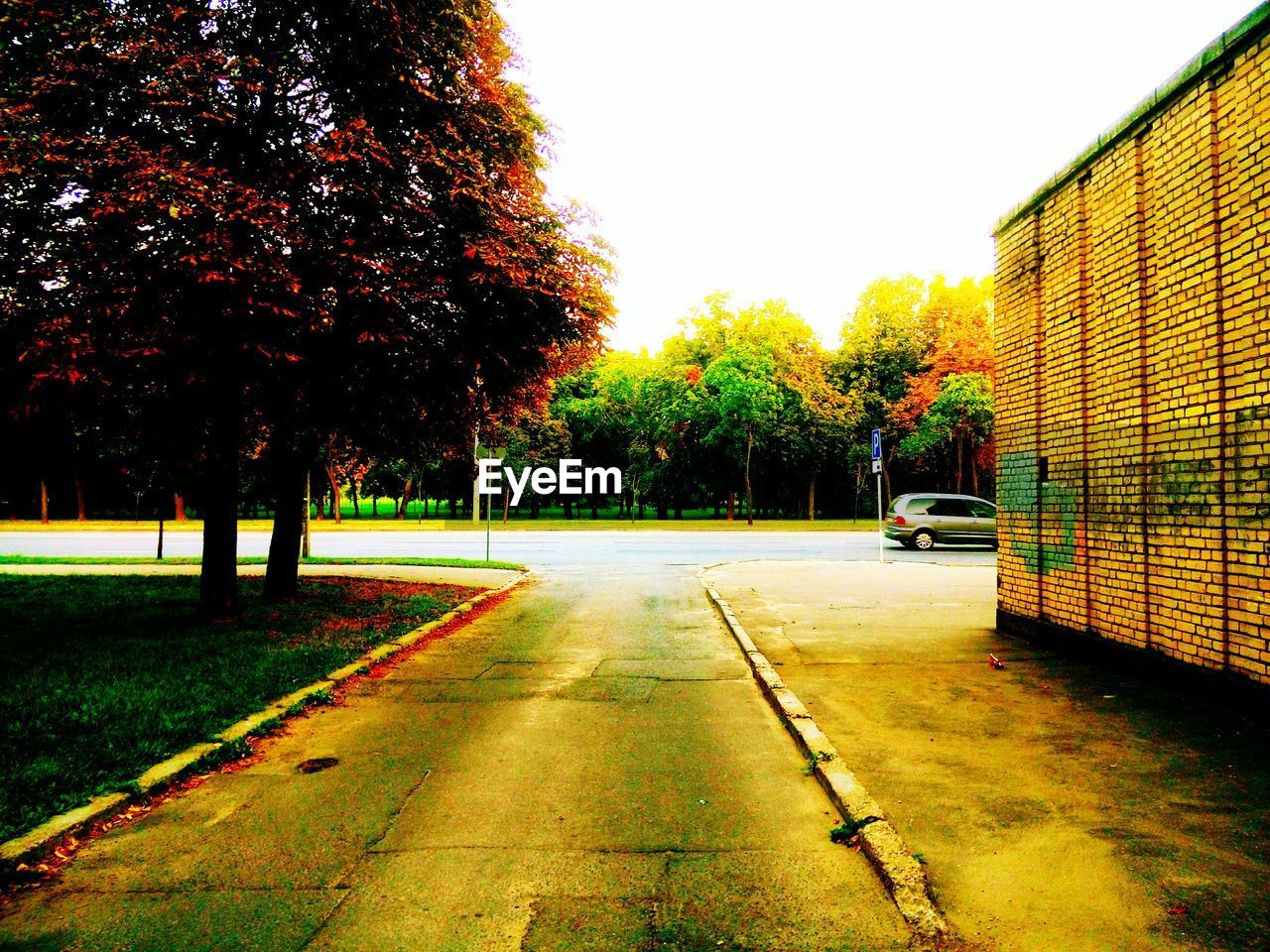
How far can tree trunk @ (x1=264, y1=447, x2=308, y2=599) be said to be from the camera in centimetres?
1188

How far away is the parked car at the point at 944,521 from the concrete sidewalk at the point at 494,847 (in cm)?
1930

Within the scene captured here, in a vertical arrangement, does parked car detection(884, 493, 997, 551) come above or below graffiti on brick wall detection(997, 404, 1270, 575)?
below

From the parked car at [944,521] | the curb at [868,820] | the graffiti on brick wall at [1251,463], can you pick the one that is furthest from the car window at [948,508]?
the graffiti on brick wall at [1251,463]

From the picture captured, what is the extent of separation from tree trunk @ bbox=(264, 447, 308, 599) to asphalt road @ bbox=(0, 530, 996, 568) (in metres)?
7.49

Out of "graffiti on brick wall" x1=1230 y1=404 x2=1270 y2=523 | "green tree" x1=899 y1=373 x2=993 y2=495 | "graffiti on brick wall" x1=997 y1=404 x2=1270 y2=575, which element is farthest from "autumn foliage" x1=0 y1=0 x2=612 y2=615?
"green tree" x1=899 y1=373 x2=993 y2=495

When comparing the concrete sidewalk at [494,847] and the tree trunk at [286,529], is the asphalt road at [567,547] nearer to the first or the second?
the tree trunk at [286,529]

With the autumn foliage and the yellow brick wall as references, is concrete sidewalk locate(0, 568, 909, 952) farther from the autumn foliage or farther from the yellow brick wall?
the autumn foliage

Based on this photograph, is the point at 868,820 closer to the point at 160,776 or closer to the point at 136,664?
the point at 160,776

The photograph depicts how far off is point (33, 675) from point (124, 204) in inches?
167

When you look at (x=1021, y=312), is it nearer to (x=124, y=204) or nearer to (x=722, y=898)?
(x=722, y=898)

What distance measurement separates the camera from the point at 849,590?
13266mm

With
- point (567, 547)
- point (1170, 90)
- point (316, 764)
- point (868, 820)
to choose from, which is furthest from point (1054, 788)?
point (567, 547)

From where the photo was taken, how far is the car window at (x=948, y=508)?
78.8 ft

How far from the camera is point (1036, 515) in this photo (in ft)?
26.8
